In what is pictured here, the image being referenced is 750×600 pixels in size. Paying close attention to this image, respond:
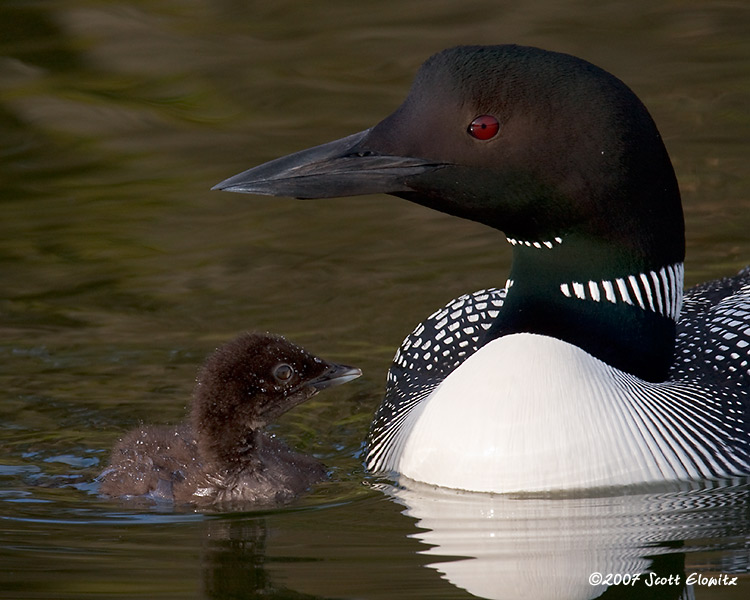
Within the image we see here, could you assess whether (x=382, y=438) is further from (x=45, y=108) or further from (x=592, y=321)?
(x=45, y=108)

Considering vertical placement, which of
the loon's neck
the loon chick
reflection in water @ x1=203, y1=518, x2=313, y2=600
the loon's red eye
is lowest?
reflection in water @ x1=203, y1=518, x2=313, y2=600

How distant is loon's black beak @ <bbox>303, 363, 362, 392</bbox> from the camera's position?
4766 mm

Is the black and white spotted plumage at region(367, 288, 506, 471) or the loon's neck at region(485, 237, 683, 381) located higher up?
the loon's neck at region(485, 237, 683, 381)

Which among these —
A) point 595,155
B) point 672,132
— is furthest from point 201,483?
point 672,132

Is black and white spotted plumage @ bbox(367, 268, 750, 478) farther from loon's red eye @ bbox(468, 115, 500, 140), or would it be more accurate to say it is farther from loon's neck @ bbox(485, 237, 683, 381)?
loon's red eye @ bbox(468, 115, 500, 140)

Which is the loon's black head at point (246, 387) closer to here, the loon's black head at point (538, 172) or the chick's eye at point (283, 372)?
the chick's eye at point (283, 372)

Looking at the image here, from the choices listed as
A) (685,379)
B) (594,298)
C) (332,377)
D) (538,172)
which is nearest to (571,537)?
(594,298)

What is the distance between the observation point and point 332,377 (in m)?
4.79

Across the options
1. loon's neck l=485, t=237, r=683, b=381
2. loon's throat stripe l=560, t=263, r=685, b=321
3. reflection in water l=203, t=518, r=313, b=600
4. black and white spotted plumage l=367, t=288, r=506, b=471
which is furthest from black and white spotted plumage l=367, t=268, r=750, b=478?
reflection in water l=203, t=518, r=313, b=600

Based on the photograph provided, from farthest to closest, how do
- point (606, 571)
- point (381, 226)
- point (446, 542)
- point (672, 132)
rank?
1. point (672, 132)
2. point (381, 226)
3. point (446, 542)
4. point (606, 571)

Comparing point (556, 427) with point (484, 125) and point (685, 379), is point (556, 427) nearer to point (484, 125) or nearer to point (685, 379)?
point (685, 379)

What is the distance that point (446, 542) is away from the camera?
3.93 m

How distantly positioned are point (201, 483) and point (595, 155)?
1.62 meters

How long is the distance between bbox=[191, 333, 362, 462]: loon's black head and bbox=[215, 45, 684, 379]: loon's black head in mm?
682
